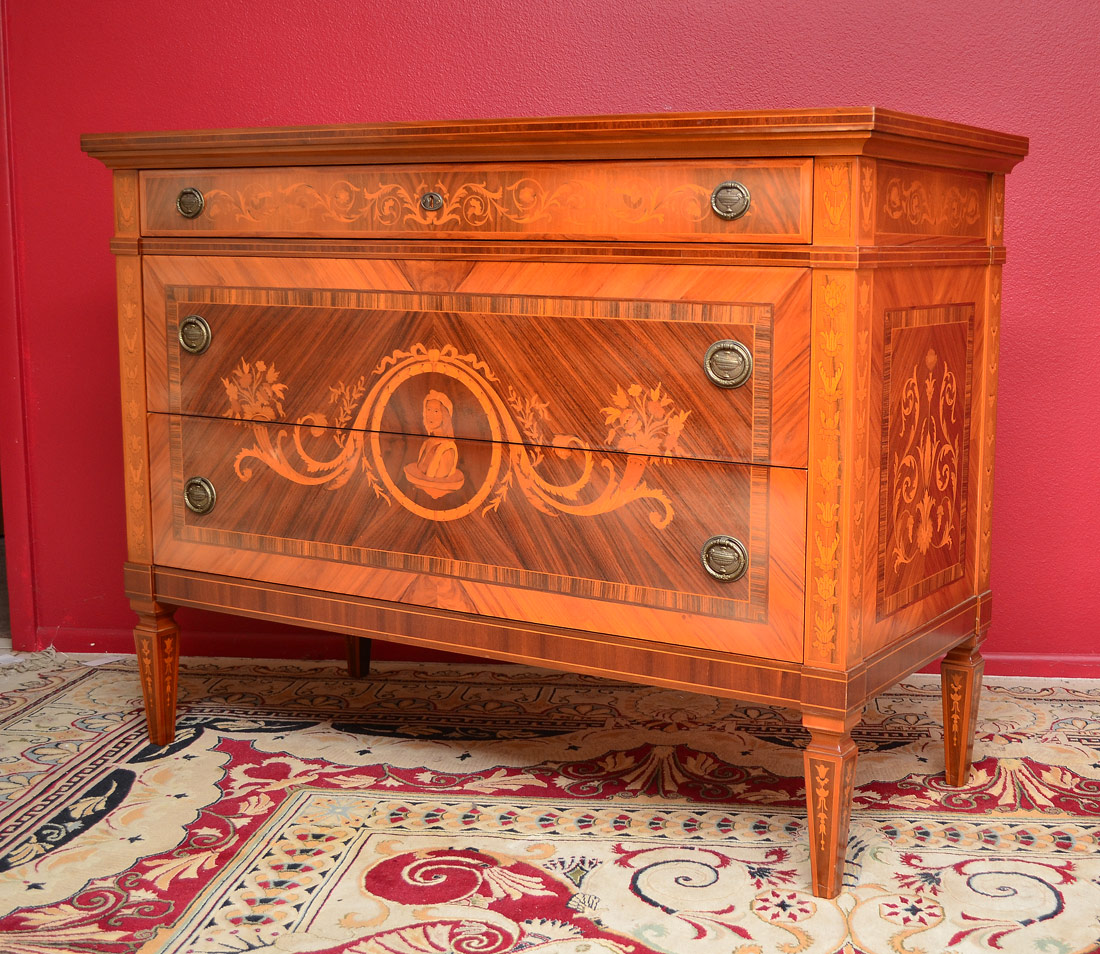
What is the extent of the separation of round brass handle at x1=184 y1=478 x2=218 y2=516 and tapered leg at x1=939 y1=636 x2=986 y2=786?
1.50 m

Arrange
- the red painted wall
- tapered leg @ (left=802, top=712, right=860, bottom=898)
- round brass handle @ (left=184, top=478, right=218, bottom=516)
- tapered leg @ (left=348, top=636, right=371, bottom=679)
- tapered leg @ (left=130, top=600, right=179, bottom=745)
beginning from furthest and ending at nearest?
tapered leg @ (left=348, top=636, right=371, bottom=679) → the red painted wall → tapered leg @ (left=130, top=600, right=179, bottom=745) → round brass handle @ (left=184, top=478, right=218, bottom=516) → tapered leg @ (left=802, top=712, right=860, bottom=898)

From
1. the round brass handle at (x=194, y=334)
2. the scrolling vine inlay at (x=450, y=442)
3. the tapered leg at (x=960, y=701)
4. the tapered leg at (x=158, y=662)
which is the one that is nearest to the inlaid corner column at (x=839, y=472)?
the scrolling vine inlay at (x=450, y=442)

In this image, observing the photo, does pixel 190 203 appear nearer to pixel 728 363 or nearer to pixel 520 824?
pixel 728 363

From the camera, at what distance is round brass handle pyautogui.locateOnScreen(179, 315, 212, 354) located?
98.3 inches

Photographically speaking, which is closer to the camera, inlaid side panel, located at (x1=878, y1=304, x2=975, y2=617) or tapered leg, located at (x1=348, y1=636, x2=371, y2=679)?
inlaid side panel, located at (x1=878, y1=304, x2=975, y2=617)

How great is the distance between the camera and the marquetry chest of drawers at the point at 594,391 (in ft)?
6.33

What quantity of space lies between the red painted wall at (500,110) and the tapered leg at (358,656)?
298 millimetres

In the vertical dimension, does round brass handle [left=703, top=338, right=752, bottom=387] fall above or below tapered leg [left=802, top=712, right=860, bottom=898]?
above

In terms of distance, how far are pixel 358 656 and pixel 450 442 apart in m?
1.12

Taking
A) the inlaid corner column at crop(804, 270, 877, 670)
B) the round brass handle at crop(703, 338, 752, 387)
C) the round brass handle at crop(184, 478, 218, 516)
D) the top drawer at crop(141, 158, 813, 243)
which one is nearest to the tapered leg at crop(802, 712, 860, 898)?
the inlaid corner column at crop(804, 270, 877, 670)

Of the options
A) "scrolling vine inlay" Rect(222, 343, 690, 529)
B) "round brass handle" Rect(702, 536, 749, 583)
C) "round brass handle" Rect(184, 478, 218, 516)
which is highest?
"scrolling vine inlay" Rect(222, 343, 690, 529)

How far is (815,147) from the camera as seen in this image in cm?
185

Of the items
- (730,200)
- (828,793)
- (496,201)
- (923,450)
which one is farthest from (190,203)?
(828,793)

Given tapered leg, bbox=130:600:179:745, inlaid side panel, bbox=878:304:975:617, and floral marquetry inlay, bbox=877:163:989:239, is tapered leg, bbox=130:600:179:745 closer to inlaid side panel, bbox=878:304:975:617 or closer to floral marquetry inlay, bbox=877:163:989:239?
inlaid side panel, bbox=878:304:975:617
